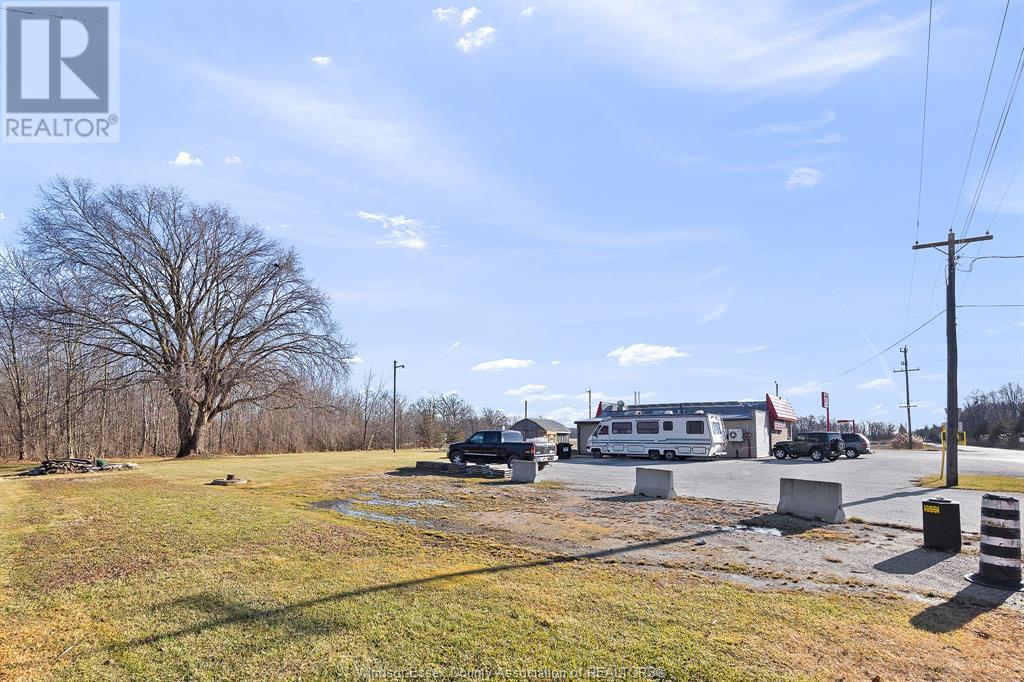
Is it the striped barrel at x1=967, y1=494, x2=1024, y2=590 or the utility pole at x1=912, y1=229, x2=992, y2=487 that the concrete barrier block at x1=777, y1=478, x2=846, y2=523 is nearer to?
the striped barrel at x1=967, y1=494, x2=1024, y2=590

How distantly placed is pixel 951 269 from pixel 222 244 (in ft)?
114

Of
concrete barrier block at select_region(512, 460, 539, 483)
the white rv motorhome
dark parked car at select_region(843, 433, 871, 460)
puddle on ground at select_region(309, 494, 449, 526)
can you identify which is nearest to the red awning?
dark parked car at select_region(843, 433, 871, 460)

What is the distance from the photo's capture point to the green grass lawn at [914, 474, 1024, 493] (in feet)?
60.3

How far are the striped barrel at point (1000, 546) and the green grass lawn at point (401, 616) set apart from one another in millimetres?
1311

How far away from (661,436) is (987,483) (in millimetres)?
14663

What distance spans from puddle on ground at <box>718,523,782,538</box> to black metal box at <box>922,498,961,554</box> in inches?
82.6

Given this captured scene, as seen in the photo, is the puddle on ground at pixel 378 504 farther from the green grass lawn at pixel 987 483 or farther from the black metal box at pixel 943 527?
the green grass lawn at pixel 987 483

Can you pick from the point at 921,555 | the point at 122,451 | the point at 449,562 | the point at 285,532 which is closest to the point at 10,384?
the point at 122,451

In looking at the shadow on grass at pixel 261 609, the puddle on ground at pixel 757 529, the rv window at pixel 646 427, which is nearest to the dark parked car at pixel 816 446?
the rv window at pixel 646 427

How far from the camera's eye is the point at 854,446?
135 ft

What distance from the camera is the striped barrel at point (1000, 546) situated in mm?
7109

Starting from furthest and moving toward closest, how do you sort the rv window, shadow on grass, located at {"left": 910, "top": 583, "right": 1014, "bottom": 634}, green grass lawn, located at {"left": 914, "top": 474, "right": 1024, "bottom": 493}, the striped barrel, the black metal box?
the rv window
green grass lawn, located at {"left": 914, "top": 474, "right": 1024, "bottom": 493}
the black metal box
the striped barrel
shadow on grass, located at {"left": 910, "top": 583, "right": 1014, "bottom": 634}

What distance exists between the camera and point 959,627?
5.62 m

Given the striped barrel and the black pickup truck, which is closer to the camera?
the striped barrel
